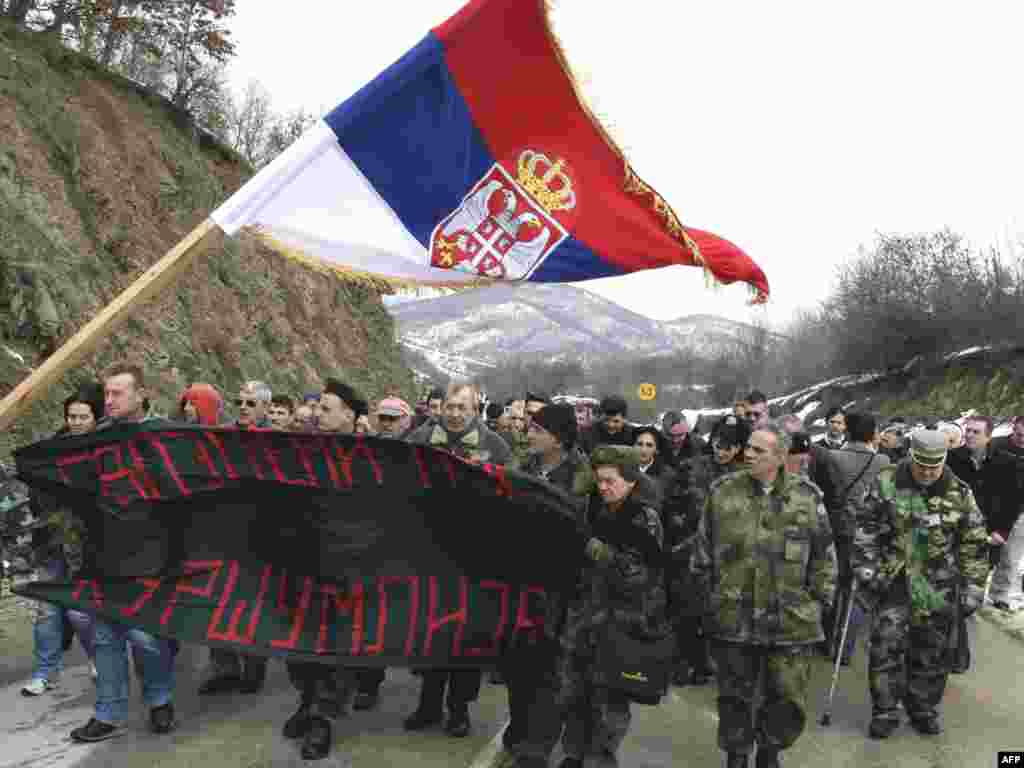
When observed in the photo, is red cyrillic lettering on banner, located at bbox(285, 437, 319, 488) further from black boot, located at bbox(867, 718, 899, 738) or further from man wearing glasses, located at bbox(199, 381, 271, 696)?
black boot, located at bbox(867, 718, 899, 738)

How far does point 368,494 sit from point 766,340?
86277 mm

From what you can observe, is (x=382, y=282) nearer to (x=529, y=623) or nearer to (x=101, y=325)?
(x=101, y=325)

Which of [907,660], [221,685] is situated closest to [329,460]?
[221,685]

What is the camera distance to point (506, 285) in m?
6.04

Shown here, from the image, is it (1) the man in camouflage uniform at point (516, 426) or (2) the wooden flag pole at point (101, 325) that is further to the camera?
(1) the man in camouflage uniform at point (516, 426)

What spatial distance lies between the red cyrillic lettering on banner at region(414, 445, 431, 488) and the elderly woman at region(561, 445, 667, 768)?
842 millimetres

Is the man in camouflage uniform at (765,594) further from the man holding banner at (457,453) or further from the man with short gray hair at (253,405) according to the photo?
the man with short gray hair at (253,405)

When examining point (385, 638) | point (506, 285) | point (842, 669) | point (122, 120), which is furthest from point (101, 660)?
point (122, 120)

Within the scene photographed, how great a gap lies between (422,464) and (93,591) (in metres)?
1.68

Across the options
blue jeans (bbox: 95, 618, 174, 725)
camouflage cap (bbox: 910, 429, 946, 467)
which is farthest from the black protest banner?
camouflage cap (bbox: 910, 429, 946, 467)

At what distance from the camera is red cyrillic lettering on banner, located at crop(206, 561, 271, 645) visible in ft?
15.7

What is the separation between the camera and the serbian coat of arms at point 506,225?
19.5 ft

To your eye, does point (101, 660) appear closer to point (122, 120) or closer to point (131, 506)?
point (131, 506)

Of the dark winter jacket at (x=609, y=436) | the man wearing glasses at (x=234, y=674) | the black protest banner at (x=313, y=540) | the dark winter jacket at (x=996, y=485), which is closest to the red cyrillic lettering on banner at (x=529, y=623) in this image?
the black protest banner at (x=313, y=540)
